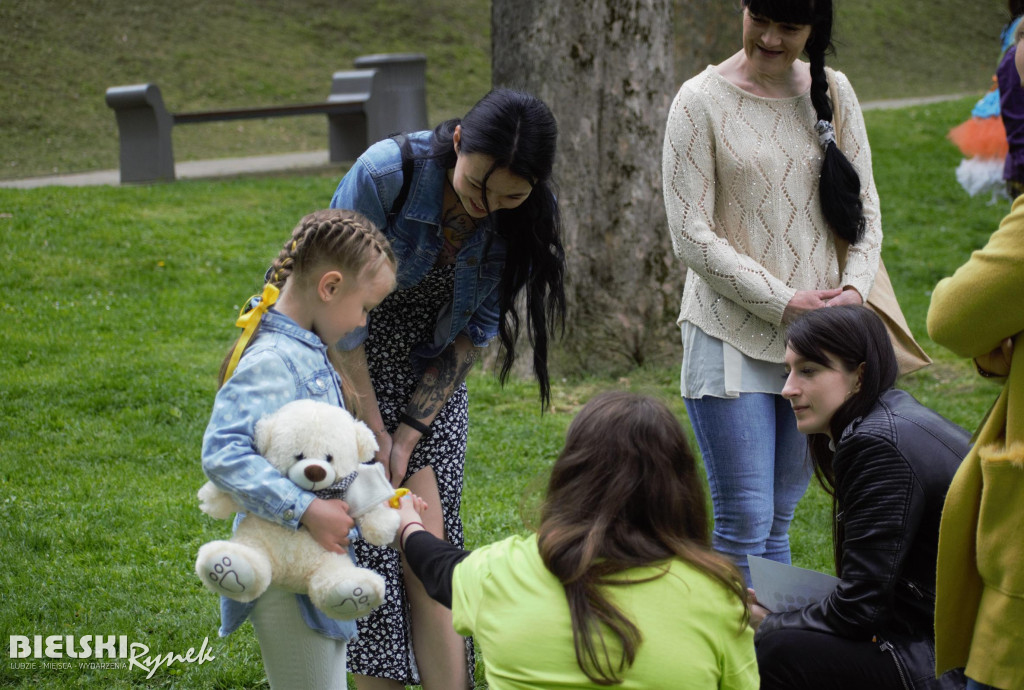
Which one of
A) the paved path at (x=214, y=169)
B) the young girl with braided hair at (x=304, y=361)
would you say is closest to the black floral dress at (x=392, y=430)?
the young girl with braided hair at (x=304, y=361)

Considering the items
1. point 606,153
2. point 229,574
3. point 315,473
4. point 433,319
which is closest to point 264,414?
point 315,473

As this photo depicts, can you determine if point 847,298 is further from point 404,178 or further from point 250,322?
point 250,322

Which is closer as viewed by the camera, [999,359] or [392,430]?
[999,359]

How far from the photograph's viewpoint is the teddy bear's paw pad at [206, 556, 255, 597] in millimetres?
2076

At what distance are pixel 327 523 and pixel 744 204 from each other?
4.94 ft

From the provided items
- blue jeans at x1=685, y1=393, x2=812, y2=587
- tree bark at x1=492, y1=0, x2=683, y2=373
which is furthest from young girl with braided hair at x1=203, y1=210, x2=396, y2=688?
tree bark at x1=492, y1=0, x2=683, y2=373

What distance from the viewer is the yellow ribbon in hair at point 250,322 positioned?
2287mm

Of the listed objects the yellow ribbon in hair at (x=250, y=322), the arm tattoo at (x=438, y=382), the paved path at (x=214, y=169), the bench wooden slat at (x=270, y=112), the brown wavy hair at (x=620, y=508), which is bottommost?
the paved path at (x=214, y=169)

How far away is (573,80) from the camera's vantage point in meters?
6.38

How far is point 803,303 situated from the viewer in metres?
2.91

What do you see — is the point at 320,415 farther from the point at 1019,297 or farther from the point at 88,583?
the point at 88,583

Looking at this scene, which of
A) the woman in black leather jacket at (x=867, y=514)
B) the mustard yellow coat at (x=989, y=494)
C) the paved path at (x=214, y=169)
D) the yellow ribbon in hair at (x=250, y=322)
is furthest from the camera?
the paved path at (x=214, y=169)

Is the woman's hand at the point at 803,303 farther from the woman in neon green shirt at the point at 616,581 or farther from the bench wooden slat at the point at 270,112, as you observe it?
the bench wooden slat at the point at 270,112

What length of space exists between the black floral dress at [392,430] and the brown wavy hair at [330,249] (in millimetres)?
504
